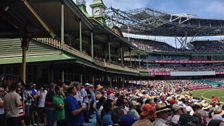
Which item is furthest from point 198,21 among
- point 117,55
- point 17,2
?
point 17,2

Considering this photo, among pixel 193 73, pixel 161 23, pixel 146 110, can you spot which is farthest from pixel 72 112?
pixel 193 73

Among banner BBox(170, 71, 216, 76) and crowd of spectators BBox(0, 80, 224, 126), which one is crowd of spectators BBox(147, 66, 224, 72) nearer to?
banner BBox(170, 71, 216, 76)

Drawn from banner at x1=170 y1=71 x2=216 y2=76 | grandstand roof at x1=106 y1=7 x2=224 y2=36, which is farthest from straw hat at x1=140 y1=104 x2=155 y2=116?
banner at x1=170 y1=71 x2=216 y2=76

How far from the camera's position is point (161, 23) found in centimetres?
8369

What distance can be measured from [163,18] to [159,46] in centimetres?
1554

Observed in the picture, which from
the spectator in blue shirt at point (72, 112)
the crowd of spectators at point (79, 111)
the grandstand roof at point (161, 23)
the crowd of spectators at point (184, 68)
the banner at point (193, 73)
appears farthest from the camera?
the banner at point (193, 73)

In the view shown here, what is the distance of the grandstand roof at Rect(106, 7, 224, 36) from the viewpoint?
7938 centimetres

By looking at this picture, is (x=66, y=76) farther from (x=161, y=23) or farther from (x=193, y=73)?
(x=193, y=73)

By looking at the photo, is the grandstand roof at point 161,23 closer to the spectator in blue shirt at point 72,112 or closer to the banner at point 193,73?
the banner at point 193,73

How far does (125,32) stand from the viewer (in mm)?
86938

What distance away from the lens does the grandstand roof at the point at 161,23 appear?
7938 cm

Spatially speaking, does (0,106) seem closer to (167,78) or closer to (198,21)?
(167,78)

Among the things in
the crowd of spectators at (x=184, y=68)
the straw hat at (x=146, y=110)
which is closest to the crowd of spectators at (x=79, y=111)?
the straw hat at (x=146, y=110)

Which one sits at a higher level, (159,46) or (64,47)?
(159,46)
